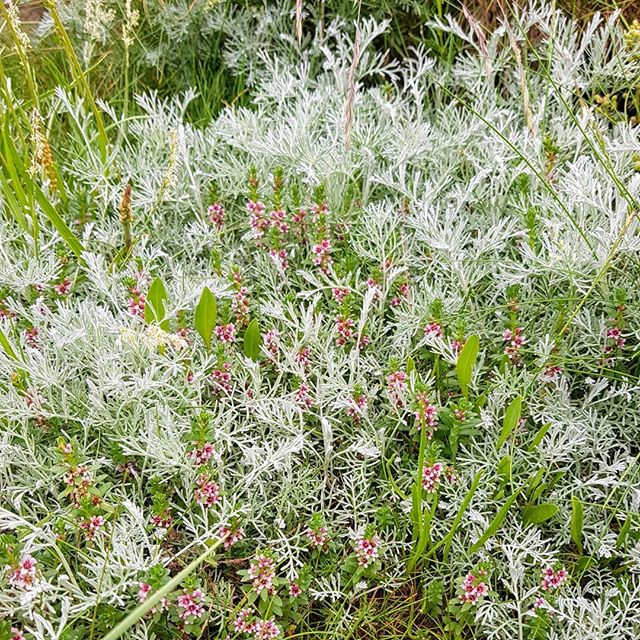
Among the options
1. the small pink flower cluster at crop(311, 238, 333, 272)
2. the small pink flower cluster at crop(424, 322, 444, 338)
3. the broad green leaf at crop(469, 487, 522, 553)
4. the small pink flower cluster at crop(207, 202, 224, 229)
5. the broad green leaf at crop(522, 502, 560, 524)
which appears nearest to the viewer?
the broad green leaf at crop(469, 487, 522, 553)

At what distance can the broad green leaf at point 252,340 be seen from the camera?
6.77ft

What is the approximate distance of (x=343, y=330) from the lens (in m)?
2.11

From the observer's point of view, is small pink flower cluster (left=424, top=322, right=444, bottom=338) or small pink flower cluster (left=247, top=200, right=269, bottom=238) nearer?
small pink flower cluster (left=424, top=322, right=444, bottom=338)

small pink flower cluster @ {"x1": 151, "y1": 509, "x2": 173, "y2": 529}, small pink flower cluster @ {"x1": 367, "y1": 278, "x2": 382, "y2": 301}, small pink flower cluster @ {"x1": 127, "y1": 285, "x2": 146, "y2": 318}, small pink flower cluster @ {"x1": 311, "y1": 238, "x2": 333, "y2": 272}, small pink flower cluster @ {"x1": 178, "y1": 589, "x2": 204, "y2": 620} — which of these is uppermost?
small pink flower cluster @ {"x1": 311, "y1": 238, "x2": 333, "y2": 272}

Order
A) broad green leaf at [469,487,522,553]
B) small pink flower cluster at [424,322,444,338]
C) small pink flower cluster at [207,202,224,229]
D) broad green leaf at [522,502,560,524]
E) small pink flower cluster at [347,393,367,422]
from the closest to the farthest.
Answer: broad green leaf at [469,487,522,553] → broad green leaf at [522,502,560,524] → small pink flower cluster at [347,393,367,422] → small pink flower cluster at [424,322,444,338] → small pink flower cluster at [207,202,224,229]

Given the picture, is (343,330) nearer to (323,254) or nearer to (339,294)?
(339,294)

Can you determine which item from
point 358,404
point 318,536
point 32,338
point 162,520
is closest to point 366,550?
point 318,536

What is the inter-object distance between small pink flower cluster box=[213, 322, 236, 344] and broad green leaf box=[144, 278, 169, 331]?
0.58 ft

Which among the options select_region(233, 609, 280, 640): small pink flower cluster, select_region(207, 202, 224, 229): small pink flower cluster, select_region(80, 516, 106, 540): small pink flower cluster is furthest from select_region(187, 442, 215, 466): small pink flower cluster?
select_region(207, 202, 224, 229): small pink flower cluster

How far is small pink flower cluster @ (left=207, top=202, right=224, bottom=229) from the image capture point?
2.53 m

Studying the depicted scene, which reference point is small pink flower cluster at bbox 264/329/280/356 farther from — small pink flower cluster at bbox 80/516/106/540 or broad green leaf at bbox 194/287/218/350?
small pink flower cluster at bbox 80/516/106/540

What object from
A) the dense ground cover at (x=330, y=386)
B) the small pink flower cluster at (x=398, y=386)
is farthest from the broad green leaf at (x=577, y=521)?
Answer: the small pink flower cluster at (x=398, y=386)

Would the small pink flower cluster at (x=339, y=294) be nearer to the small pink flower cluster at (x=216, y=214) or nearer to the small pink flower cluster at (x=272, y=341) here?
the small pink flower cluster at (x=272, y=341)

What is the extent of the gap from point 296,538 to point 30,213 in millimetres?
1305
